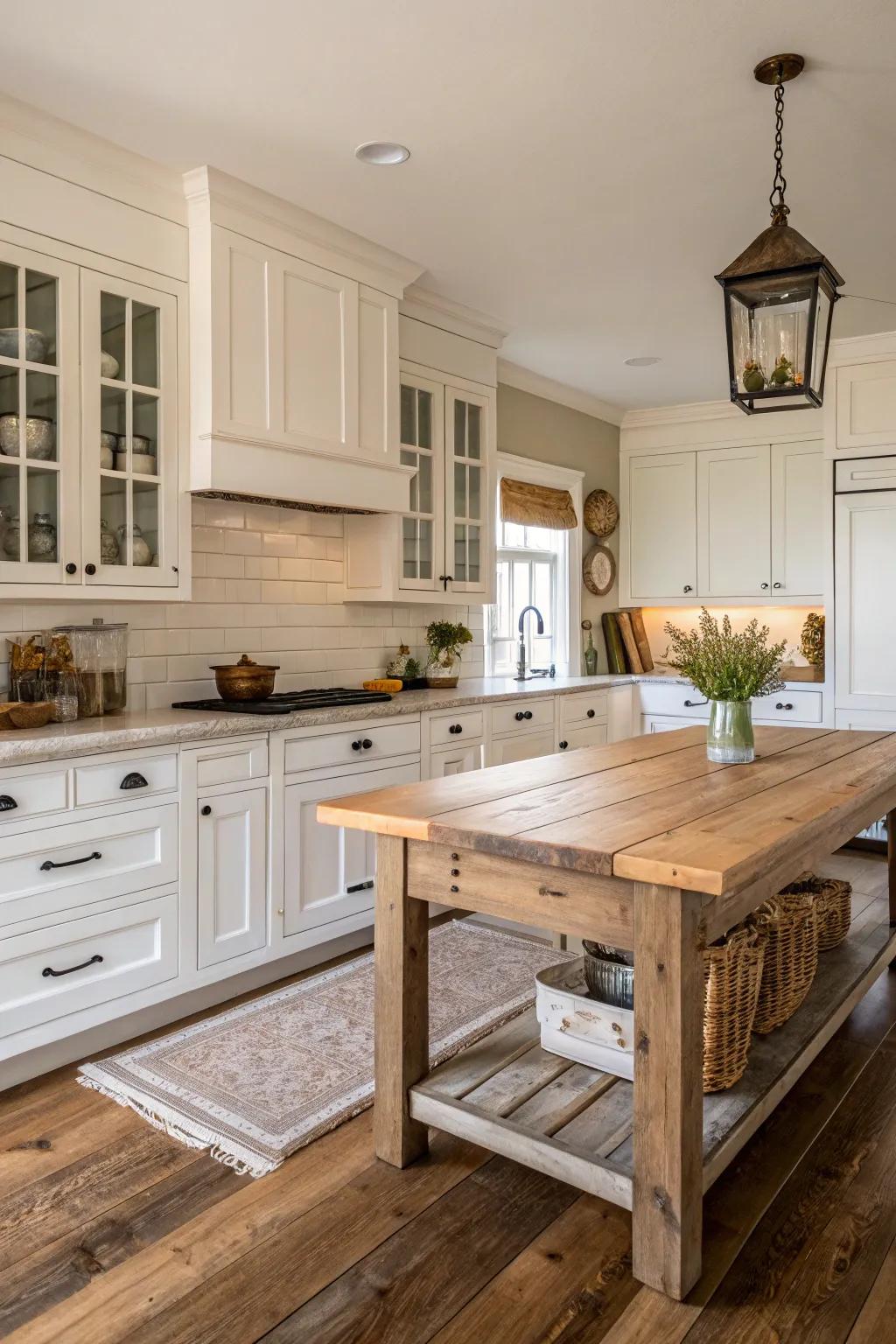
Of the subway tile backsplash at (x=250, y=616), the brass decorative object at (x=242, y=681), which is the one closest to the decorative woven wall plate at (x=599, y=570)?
the subway tile backsplash at (x=250, y=616)

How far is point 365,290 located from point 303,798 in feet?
6.48

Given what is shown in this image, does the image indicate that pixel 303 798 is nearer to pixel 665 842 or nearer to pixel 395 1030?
pixel 395 1030

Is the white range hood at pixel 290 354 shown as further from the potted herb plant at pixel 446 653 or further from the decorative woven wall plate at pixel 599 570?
the decorative woven wall plate at pixel 599 570

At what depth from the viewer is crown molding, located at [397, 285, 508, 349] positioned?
13.6ft

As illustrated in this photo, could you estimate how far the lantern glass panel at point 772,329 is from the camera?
226 centimetres

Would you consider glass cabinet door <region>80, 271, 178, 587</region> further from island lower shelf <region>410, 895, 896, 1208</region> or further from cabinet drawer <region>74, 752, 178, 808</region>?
island lower shelf <region>410, 895, 896, 1208</region>

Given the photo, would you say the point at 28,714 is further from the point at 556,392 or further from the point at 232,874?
the point at 556,392

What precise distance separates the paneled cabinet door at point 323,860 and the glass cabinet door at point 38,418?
42.0 inches

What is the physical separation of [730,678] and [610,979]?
0.87 metres

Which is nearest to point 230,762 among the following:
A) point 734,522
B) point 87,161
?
point 87,161

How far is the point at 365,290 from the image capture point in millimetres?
3742

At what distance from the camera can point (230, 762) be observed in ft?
9.96

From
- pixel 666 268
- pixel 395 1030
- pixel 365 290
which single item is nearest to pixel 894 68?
pixel 666 268

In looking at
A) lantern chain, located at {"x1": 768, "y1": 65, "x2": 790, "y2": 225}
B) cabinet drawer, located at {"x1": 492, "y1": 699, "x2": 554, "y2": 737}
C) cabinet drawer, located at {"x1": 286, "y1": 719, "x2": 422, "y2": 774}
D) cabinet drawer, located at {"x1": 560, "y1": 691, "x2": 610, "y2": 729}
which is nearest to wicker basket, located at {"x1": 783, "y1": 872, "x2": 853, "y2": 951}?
cabinet drawer, located at {"x1": 286, "y1": 719, "x2": 422, "y2": 774}
